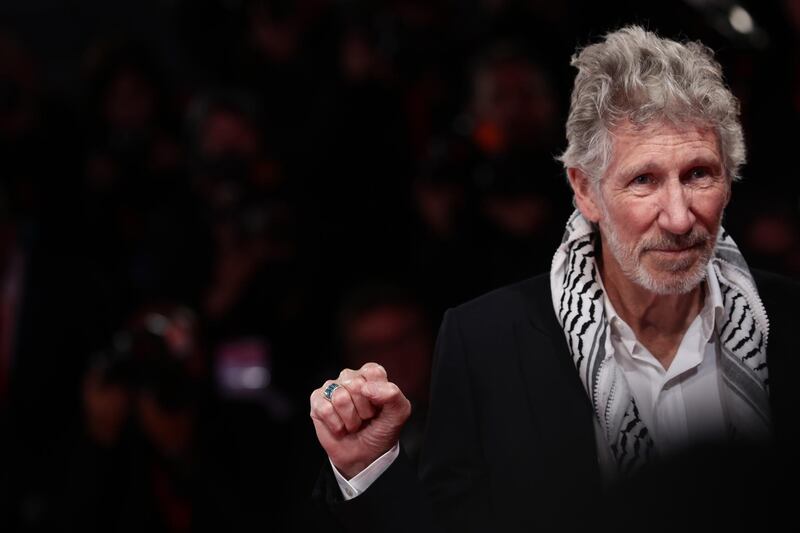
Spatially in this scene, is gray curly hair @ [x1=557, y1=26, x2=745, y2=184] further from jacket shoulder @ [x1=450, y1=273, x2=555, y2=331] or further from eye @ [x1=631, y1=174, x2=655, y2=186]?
jacket shoulder @ [x1=450, y1=273, x2=555, y2=331]

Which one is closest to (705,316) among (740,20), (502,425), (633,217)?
(633,217)

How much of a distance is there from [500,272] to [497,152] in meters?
0.64

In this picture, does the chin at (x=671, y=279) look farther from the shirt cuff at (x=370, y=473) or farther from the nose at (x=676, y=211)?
the shirt cuff at (x=370, y=473)

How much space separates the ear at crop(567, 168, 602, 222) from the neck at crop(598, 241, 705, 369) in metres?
0.05

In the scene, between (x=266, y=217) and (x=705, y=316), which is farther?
(x=266, y=217)

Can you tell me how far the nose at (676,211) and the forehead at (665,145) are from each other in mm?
26

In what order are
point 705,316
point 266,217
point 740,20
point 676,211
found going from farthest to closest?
point 266,217 → point 740,20 → point 705,316 → point 676,211

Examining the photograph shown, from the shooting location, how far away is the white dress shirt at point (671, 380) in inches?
53.5

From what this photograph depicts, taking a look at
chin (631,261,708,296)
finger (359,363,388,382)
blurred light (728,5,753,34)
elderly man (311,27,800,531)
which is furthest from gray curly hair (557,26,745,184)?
blurred light (728,5,753,34)

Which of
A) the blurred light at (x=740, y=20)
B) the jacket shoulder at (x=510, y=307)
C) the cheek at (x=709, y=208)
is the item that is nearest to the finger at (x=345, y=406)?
the jacket shoulder at (x=510, y=307)

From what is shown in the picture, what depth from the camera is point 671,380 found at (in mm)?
1385

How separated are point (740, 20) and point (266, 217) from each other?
4.45ft

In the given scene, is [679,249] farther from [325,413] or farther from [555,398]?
[325,413]

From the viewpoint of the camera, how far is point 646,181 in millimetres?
1342
